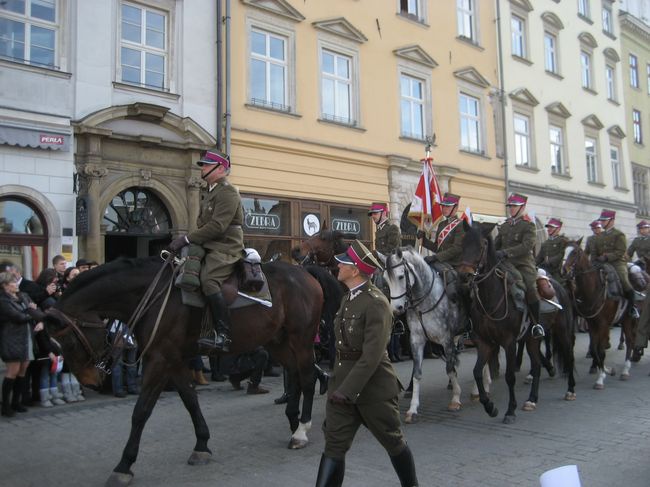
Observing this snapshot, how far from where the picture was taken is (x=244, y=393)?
9.52 metres

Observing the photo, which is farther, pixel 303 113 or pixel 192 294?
pixel 303 113

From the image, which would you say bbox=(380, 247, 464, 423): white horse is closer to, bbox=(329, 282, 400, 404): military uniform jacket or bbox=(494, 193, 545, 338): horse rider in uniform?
bbox=(494, 193, 545, 338): horse rider in uniform

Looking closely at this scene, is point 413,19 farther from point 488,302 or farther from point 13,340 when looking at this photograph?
point 13,340

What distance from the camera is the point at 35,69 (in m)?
11.5

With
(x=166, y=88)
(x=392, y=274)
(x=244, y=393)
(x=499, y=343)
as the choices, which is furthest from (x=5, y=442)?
(x=166, y=88)

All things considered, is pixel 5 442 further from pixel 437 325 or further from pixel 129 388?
pixel 437 325

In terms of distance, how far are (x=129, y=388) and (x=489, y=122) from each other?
55.9 feet

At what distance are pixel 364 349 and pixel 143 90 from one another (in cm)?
1078

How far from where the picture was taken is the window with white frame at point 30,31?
11.4 m

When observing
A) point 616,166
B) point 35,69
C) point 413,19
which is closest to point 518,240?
point 35,69

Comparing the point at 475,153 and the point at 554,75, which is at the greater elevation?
the point at 554,75

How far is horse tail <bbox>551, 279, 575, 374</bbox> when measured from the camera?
29.8ft

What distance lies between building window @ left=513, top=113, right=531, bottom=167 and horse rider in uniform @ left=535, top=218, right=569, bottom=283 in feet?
40.6

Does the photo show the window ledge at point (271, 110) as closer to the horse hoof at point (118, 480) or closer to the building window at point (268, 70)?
the building window at point (268, 70)
